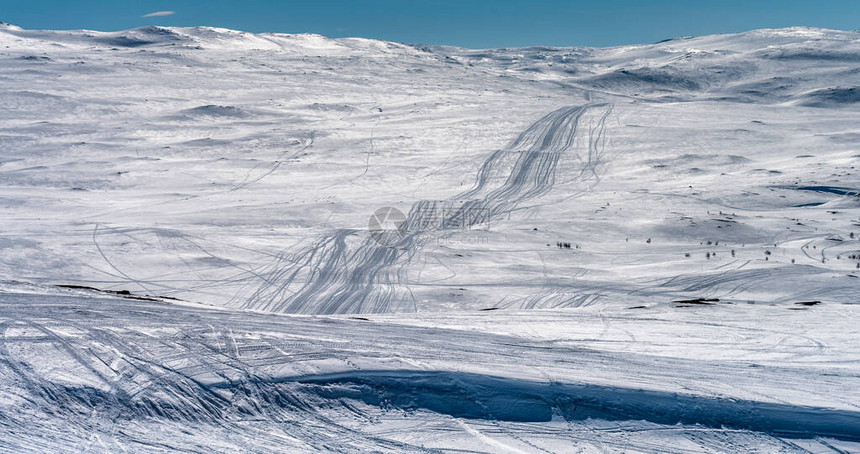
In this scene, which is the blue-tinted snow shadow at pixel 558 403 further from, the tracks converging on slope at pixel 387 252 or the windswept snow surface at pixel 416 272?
the tracks converging on slope at pixel 387 252

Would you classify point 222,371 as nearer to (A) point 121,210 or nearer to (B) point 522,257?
(B) point 522,257

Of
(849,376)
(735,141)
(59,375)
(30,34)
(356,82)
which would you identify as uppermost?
(30,34)

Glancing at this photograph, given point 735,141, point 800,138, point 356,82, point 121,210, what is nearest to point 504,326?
point 121,210

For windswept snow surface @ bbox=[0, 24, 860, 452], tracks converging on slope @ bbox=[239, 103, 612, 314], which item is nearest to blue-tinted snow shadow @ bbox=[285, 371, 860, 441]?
windswept snow surface @ bbox=[0, 24, 860, 452]

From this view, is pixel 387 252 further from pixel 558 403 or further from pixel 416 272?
pixel 558 403

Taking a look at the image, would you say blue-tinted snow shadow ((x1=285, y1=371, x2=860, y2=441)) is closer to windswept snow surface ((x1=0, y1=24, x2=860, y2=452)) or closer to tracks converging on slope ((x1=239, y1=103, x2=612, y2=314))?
windswept snow surface ((x1=0, y1=24, x2=860, y2=452))

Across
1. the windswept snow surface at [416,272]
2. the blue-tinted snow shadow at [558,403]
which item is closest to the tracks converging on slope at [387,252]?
the windswept snow surface at [416,272]
